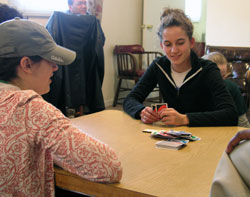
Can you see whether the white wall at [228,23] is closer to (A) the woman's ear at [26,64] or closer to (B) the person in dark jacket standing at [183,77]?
(B) the person in dark jacket standing at [183,77]

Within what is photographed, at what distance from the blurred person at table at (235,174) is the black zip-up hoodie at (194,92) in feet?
2.66

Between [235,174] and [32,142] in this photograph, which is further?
[32,142]

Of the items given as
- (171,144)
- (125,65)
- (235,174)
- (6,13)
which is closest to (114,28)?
(125,65)

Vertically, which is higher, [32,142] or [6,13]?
[6,13]

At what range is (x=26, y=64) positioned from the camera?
0.84 meters

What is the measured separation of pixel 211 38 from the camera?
17.3 feet

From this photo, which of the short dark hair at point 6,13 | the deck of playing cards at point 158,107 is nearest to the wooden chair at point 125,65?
the short dark hair at point 6,13

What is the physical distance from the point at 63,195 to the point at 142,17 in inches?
201

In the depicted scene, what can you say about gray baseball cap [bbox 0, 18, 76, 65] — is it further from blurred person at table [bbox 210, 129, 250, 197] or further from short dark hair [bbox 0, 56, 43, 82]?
blurred person at table [bbox 210, 129, 250, 197]

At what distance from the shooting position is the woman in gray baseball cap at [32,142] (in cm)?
74

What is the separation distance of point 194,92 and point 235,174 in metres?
1.14

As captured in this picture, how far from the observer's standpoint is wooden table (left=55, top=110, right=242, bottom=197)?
72 centimetres

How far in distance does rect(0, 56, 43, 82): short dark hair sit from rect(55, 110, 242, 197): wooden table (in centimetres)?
30

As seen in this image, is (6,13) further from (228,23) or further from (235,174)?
(228,23)
